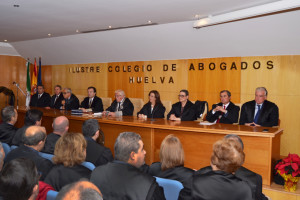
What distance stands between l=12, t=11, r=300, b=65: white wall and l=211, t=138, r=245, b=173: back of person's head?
4.16 meters

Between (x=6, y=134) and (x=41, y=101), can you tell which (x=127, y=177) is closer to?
(x=6, y=134)

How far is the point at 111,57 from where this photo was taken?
938 cm

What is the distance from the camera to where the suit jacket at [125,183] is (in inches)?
79.2

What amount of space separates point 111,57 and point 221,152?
24.8ft

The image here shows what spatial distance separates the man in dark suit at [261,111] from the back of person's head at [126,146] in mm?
3522

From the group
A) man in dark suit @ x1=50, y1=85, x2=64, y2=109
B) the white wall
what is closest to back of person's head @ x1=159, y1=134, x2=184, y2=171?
the white wall

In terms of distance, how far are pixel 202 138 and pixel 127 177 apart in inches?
111

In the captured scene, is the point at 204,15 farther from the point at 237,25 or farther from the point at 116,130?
the point at 116,130

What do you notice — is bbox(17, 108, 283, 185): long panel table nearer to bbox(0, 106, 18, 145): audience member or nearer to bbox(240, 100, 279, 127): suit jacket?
bbox(240, 100, 279, 127): suit jacket

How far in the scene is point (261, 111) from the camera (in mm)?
Result: 5535

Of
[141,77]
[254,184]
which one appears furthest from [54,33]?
[254,184]

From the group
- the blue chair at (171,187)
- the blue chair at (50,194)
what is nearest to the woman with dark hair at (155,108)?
the blue chair at (171,187)

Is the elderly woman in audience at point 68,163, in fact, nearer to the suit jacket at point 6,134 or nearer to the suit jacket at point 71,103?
the suit jacket at point 6,134

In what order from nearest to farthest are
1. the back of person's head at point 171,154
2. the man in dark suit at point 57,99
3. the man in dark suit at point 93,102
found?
1. the back of person's head at point 171,154
2. the man in dark suit at point 93,102
3. the man in dark suit at point 57,99
